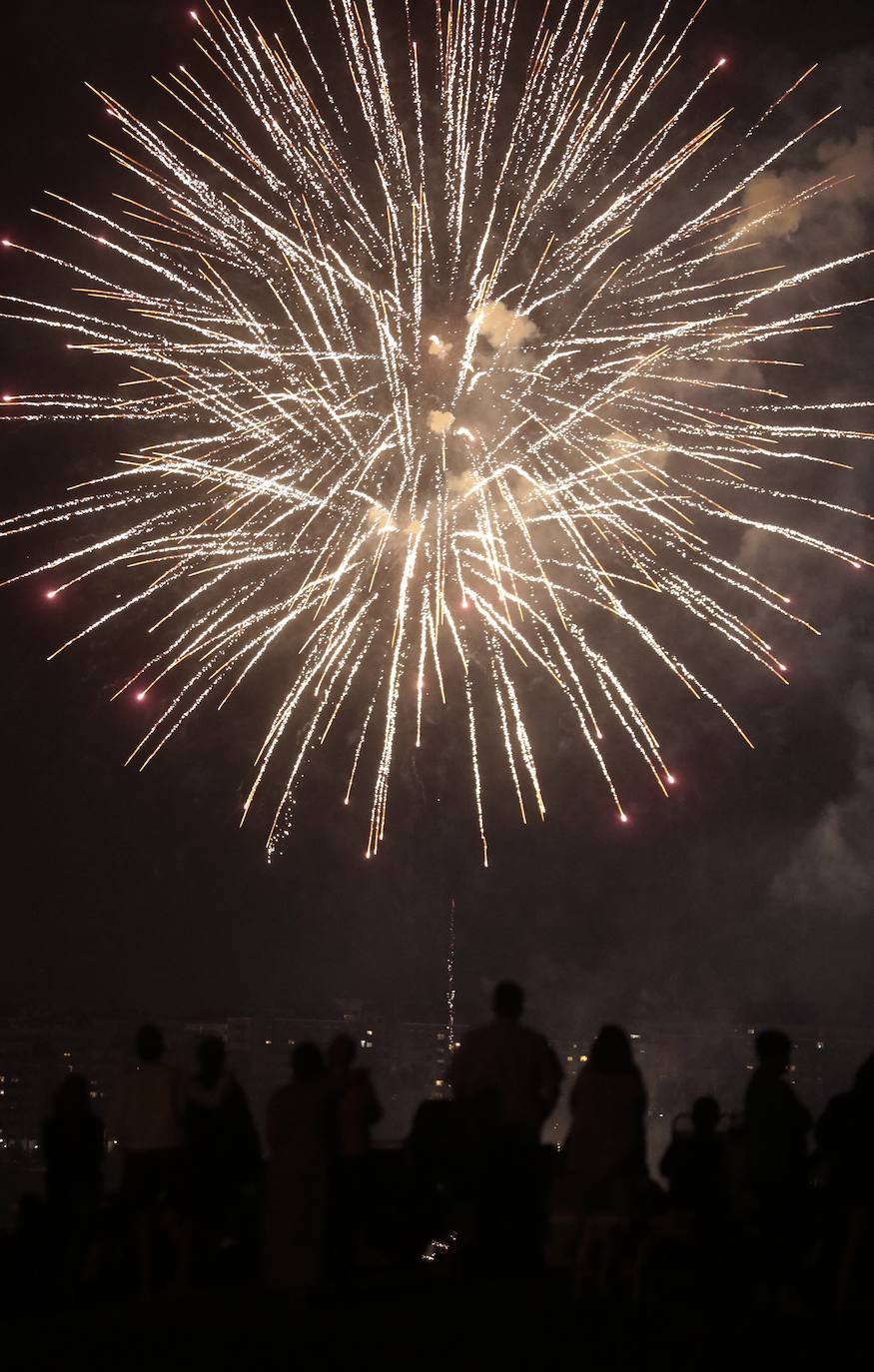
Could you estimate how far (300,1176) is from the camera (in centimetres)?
872

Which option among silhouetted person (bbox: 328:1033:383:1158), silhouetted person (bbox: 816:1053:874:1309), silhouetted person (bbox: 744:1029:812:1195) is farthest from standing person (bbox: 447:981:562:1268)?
silhouetted person (bbox: 816:1053:874:1309)

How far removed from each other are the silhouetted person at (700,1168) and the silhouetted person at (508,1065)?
2.83ft

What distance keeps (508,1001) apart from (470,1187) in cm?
123

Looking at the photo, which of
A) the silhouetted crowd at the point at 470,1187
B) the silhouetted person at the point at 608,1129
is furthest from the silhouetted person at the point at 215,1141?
the silhouetted person at the point at 608,1129

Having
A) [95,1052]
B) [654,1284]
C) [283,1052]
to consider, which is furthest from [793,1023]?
[654,1284]

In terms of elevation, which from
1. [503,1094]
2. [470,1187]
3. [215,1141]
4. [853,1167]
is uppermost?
[503,1094]

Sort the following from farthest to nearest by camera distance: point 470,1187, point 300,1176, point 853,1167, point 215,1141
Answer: point 470,1187 < point 215,1141 < point 300,1176 < point 853,1167

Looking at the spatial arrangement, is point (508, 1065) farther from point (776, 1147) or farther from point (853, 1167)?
point (853, 1167)

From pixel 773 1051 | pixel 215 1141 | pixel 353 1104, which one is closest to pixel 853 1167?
pixel 773 1051

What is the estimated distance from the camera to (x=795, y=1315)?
27.9 ft

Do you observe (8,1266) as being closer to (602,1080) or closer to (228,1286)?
(228,1286)

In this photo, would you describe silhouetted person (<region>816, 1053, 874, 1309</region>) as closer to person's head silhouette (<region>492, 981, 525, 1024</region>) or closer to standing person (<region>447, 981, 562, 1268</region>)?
standing person (<region>447, 981, 562, 1268</region>)

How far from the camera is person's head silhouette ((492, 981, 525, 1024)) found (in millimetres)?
9258

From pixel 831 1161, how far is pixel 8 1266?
434 centimetres
